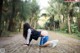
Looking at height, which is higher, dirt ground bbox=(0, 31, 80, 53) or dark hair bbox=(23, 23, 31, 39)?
dark hair bbox=(23, 23, 31, 39)

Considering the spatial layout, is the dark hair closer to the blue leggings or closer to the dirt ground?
the dirt ground

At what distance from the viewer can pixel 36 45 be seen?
2279mm

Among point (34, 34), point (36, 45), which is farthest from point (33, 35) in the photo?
point (36, 45)

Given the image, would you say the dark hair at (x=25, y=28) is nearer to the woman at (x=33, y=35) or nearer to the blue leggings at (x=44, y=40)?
the woman at (x=33, y=35)

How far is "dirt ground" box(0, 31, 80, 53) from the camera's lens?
219cm

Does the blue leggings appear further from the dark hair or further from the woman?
the dark hair

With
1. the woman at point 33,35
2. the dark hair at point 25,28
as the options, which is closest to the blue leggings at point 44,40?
the woman at point 33,35

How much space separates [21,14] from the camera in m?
2.37

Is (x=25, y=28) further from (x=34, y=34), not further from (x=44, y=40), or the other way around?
(x=44, y=40)

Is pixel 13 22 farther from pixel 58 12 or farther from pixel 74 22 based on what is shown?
pixel 74 22

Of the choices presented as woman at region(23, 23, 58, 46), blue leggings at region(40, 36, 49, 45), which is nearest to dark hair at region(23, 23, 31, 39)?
woman at region(23, 23, 58, 46)

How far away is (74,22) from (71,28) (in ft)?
0.25

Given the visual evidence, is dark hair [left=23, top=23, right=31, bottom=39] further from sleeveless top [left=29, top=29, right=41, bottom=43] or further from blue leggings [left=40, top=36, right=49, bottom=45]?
blue leggings [left=40, top=36, right=49, bottom=45]

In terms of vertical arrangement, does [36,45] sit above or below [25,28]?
below
